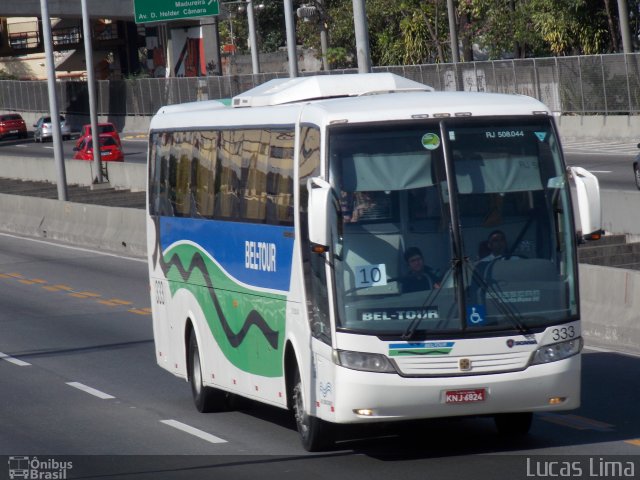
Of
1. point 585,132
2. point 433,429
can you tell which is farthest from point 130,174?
point 433,429

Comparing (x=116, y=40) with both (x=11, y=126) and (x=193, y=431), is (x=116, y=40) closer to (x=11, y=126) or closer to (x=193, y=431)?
(x=11, y=126)

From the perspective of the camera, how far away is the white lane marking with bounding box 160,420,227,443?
12.0 m

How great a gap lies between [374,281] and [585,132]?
39483 millimetres

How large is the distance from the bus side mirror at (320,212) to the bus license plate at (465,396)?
4.67ft

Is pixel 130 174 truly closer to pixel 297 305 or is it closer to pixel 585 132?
pixel 585 132

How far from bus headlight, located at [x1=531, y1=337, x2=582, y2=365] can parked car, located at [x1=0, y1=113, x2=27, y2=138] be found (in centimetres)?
7087

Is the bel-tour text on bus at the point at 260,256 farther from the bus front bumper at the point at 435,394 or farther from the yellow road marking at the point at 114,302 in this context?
the yellow road marking at the point at 114,302

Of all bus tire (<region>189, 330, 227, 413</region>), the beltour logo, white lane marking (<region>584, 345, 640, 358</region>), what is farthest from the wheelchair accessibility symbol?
white lane marking (<region>584, 345, 640, 358</region>)

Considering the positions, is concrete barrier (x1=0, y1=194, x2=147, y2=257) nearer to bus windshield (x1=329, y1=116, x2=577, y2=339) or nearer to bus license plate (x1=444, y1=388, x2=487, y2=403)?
bus windshield (x1=329, y1=116, x2=577, y2=339)

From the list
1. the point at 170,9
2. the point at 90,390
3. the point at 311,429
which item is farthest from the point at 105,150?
the point at 311,429

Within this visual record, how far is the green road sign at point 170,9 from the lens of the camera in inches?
2244

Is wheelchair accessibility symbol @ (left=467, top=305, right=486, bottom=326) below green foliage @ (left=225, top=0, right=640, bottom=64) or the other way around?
below

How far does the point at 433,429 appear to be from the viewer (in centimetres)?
1192

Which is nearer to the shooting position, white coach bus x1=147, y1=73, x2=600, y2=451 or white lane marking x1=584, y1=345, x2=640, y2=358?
white coach bus x1=147, y1=73, x2=600, y2=451
